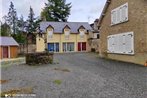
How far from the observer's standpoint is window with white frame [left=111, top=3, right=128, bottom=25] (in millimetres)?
23625

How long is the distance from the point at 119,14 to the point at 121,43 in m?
2.93

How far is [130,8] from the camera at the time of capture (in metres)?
22.7

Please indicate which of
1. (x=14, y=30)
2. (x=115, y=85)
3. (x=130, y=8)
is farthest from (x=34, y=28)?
(x=115, y=85)

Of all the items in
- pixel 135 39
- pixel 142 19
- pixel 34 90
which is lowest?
pixel 34 90

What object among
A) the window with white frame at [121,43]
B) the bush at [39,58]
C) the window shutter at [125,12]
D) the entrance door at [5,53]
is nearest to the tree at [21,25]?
the entrance door at [5,53]

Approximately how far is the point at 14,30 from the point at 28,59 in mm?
40289

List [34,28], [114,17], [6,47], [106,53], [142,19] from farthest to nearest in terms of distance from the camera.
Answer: [34,28] < [6,47] < [106,53] < [114,17] < [142,19]

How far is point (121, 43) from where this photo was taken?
2444 cm

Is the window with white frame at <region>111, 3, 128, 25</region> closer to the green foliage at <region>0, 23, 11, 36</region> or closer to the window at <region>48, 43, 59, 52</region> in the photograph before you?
the window at <region>48, 43, 59, 52</region>

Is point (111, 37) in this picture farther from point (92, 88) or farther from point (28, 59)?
point (92, 88)

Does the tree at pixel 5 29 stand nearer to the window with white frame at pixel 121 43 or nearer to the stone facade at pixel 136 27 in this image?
the window with white frame at pixel 121 43

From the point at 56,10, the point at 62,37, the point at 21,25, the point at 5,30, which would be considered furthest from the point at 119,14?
the point at 56,10

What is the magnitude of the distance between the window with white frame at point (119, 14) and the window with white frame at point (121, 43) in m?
1.42

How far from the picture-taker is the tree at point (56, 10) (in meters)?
68.7
